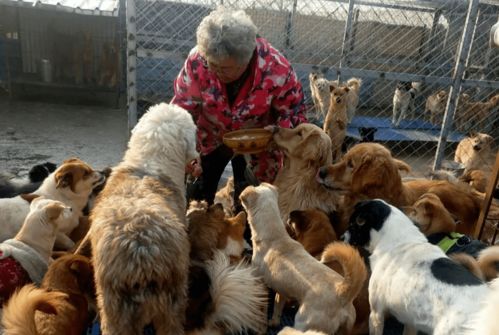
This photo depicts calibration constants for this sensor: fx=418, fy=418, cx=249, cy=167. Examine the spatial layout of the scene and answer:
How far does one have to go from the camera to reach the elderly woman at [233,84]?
3.52 meters

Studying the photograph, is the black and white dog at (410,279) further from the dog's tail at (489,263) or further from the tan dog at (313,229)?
the dog's tail at (489,263)

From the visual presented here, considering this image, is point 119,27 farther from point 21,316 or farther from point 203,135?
point 21,316

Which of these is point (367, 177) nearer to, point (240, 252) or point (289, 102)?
point (289, 102)

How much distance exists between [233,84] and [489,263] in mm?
2604

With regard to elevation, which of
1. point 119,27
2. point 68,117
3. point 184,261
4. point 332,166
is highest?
point 119,27

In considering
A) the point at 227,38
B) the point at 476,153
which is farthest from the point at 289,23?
the point at 227,38

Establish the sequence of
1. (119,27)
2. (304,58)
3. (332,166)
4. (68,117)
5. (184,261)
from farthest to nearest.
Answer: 1. (304,58)
2. (119,27)
3. (68,117)
4. (332,166)
5. (184,261)

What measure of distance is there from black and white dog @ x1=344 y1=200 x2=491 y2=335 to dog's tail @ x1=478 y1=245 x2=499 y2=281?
0.50 m

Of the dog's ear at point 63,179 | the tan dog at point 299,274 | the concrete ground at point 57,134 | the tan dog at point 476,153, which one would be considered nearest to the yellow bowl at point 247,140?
the tan dog at point 299,274

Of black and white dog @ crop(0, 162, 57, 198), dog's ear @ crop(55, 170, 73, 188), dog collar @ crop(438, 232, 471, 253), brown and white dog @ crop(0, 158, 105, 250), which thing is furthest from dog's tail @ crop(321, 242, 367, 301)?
black and white dog @ crop(0, 162, 57, 198)

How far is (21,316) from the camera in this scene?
2.21 meters

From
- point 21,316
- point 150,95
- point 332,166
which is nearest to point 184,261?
point 21,316

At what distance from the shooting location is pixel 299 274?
9.54 ft

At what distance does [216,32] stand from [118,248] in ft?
6.65
